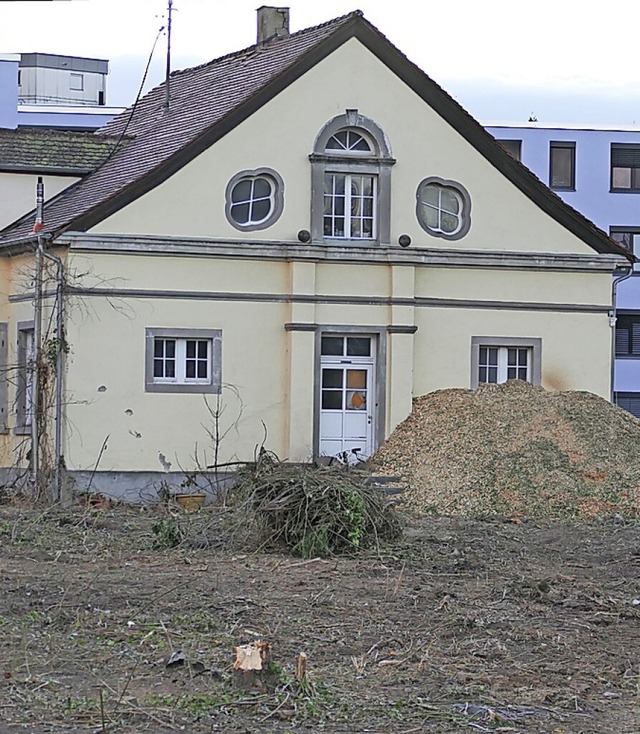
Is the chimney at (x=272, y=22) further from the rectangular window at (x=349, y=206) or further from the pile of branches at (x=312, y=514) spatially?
the pile of branches at (x=312, y=514)

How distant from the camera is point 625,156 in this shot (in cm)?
5203

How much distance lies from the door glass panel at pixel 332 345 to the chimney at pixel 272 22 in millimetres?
7567

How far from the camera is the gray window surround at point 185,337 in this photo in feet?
77.5

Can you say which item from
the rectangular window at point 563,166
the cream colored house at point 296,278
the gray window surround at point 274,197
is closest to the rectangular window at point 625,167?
the rectangular window at point 563,166

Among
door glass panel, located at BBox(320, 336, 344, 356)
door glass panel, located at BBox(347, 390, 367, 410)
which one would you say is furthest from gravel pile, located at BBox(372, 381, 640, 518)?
door glass panel, located at BBox(320, 336, 344, 356)

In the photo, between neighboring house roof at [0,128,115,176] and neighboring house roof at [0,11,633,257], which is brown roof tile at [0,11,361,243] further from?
neighboring house roof at [0,128,115,176]

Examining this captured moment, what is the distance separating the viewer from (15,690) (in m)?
9.66

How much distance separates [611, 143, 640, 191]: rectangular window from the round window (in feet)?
97.7

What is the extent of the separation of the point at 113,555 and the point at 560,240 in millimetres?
11782

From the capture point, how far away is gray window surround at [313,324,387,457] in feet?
79.9

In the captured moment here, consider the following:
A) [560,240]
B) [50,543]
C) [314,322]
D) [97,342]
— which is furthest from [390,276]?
[50,543]

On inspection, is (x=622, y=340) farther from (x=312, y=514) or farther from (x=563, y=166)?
(x=312, y=514)

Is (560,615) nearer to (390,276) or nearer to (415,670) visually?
(415,670)

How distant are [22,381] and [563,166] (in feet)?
101
